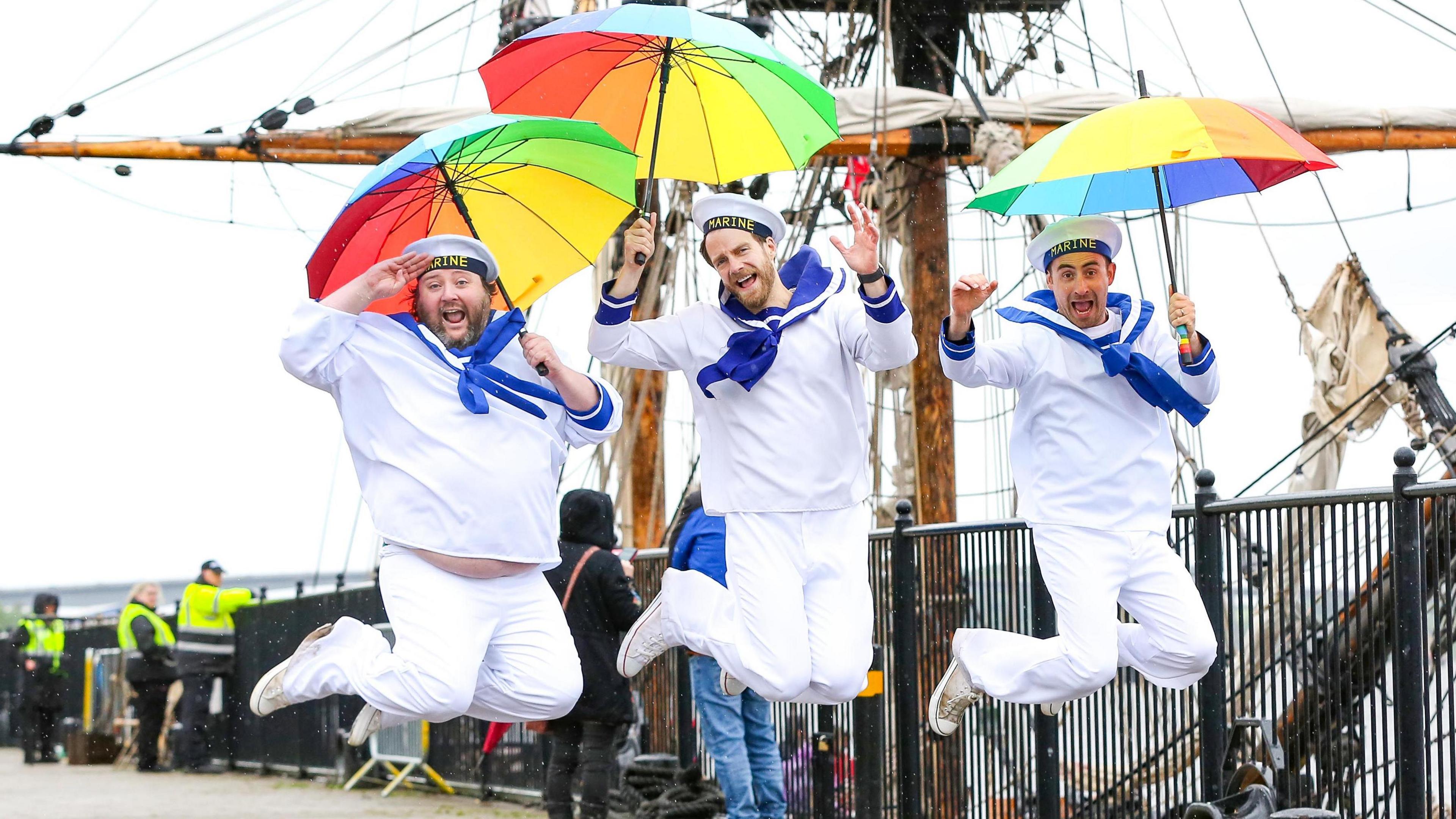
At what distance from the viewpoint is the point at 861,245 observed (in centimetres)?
530

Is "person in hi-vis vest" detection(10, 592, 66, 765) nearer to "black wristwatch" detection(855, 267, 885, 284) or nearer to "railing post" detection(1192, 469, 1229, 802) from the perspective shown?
"railing post" detection(1192, 469, 1229, 802)

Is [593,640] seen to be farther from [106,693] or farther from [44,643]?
[44,643]

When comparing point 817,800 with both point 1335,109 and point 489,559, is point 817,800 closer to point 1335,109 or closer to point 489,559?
point 489,559

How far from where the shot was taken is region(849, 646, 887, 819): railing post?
748cm

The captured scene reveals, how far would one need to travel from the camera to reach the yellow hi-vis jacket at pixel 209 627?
14.8 meters

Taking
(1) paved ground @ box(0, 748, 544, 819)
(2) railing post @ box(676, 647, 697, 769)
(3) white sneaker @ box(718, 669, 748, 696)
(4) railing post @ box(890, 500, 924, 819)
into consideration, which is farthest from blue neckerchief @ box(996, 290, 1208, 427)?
(1) paved ground @ box(0, 748, 544, 819)


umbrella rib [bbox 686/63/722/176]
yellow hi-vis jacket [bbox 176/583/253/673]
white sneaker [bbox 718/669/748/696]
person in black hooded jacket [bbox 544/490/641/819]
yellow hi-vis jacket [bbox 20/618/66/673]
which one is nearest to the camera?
white sneaker [bbox 718/669/748/696]

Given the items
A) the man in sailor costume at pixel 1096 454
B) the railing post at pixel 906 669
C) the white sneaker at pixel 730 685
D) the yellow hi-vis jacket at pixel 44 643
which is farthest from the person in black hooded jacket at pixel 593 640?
the yellow hi-vis jacket at pixel 44 643

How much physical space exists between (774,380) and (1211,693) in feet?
7.23

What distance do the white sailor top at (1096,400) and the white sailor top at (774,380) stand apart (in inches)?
15.4

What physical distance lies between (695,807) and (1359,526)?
3.93m

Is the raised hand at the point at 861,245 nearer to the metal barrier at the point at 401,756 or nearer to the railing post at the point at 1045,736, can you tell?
the railing post at the point at 1045,736

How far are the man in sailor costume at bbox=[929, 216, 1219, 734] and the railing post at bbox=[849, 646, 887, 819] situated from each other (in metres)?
1.71

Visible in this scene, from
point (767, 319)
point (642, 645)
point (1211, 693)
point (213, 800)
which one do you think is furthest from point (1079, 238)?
point (213, 800)
